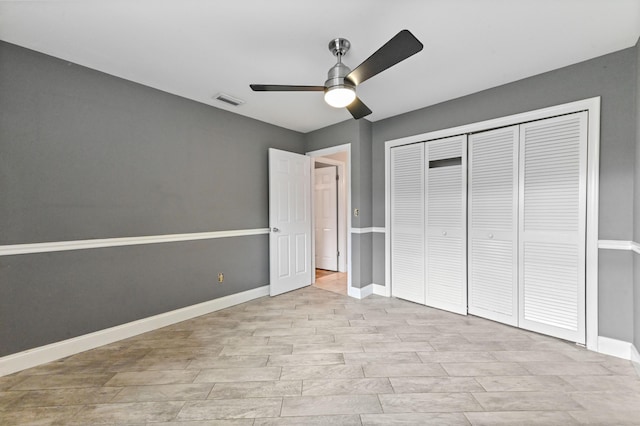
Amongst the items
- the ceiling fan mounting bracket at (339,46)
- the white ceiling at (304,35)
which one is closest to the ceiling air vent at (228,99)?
the white ceiling at (304,35)

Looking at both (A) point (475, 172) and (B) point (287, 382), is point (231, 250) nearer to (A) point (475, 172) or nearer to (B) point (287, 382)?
(B) point (287, 382)

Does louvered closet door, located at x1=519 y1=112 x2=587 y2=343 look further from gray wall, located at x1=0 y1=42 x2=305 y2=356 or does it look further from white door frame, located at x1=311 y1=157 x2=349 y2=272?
gray wall, located at x1=0 y1=42 x2=305 y2=356

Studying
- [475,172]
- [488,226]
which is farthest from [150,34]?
[488,226]

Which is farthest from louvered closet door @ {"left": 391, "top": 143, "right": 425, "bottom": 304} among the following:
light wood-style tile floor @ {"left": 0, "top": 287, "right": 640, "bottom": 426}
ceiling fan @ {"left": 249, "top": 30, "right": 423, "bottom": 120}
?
ceiling fan @ {"left": 249, "top": 30, "right": 423, "bottom": 120}

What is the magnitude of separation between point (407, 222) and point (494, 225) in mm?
987

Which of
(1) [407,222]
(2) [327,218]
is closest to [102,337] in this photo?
(1) [407,222]

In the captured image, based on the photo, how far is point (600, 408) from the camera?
5.26 ft

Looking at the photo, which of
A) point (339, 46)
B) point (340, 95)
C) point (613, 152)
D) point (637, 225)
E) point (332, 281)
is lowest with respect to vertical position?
point (332, 281)

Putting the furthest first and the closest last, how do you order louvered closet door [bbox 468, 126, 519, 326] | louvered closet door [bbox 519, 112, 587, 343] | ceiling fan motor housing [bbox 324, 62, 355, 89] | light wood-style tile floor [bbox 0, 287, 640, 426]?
louvered closet door [bbox 468, 126, 519, 326], louvered closet door [bbox 519, 112, 587, 343], ceiling fan motor housing [bbox 324, 62, 355, 89], light wood-style tile floor [bbox 0, 287, 640, 426]

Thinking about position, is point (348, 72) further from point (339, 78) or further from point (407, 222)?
point (407, 222)

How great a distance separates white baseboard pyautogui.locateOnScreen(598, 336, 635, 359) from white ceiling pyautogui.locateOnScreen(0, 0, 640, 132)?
2.38 metres

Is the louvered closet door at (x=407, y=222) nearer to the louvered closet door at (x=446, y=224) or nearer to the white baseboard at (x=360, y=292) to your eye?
the louvered closet door at (x=446, y=224)

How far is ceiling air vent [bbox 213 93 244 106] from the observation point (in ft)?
9.70

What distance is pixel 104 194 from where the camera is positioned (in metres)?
2.45
